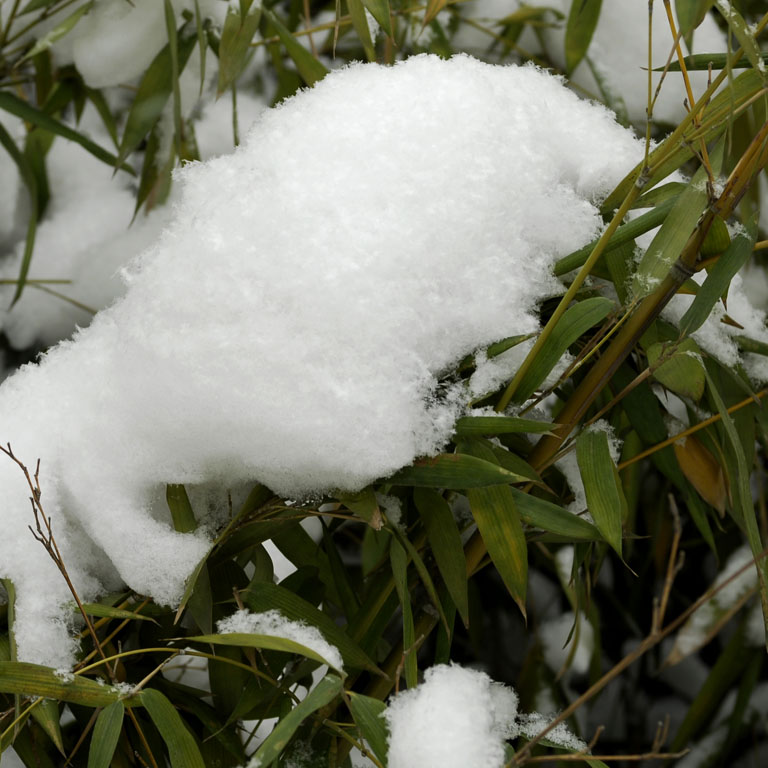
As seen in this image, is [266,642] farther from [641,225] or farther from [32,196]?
[32,196]

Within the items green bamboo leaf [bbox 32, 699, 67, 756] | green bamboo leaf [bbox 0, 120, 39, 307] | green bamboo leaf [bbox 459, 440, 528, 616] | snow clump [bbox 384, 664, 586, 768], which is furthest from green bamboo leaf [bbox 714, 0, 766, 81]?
green bamboo leaf [bbox 0, 120, 39, 307]

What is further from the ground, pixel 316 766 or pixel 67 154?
pixel 67 154

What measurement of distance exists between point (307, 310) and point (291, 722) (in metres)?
0.19

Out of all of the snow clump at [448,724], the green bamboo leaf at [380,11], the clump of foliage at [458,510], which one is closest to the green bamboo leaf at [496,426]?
the clump of foliage at [458,510]

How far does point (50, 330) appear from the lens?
96cm

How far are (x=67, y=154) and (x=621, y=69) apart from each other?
2.05ft

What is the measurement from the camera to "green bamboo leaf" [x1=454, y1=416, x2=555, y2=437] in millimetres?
425

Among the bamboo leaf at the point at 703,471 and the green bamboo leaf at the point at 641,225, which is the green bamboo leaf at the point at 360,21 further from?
the bamboo leaf at the point at 703,471

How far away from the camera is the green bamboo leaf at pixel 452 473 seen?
409 millimetres

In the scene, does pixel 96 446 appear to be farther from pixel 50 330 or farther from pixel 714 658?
pixel 714 658

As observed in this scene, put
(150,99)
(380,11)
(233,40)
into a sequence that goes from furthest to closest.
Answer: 1. (150,99)
2. (233,40)
3. (380,11)

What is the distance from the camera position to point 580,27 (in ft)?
2.32

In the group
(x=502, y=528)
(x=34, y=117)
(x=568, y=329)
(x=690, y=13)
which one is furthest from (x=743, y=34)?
(x=34, y=117)

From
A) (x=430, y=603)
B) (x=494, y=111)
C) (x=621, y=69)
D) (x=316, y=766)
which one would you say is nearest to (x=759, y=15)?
(x=621, y=69)
